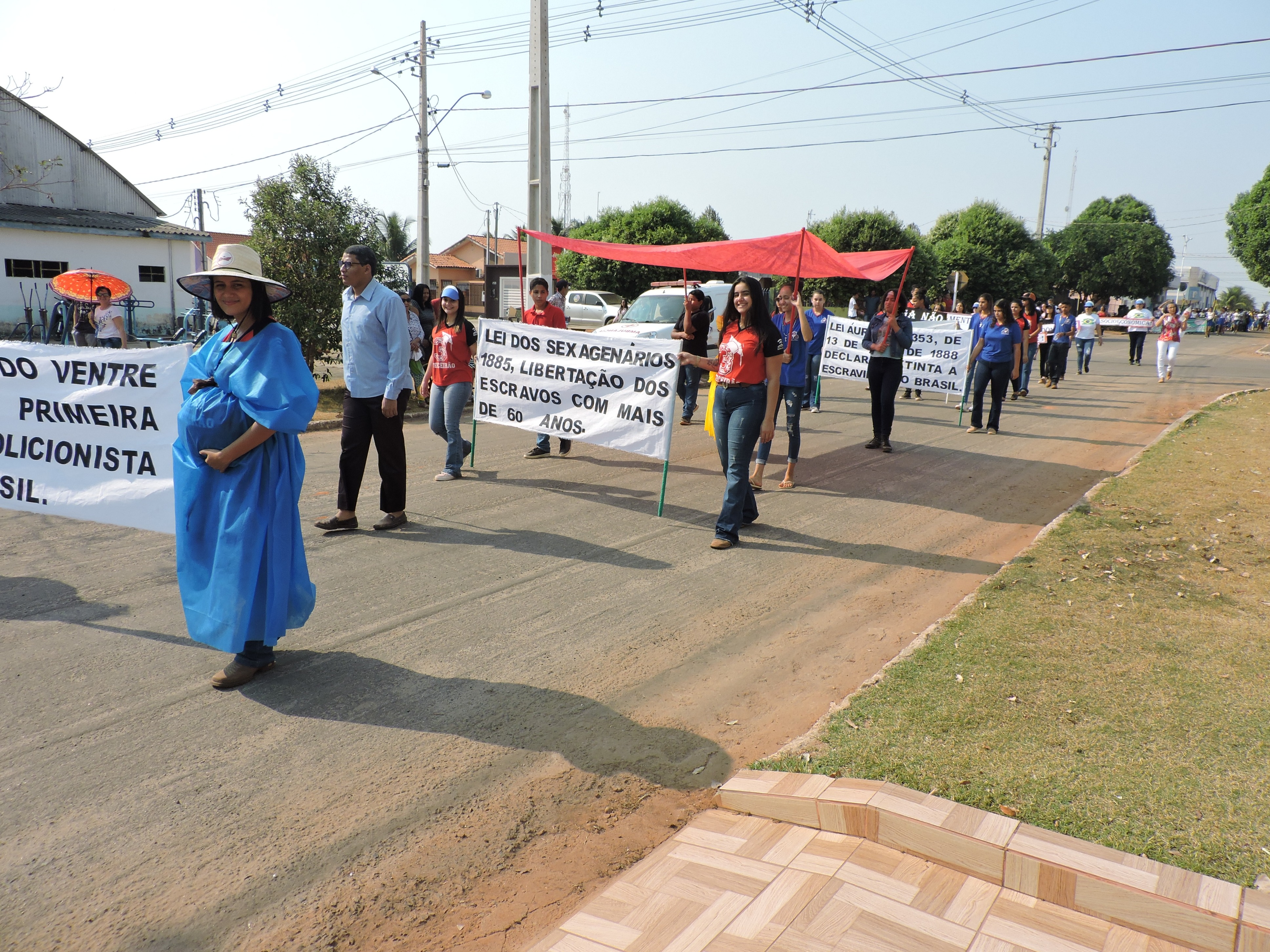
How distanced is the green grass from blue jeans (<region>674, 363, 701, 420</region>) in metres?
6.80

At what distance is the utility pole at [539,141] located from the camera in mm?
18016

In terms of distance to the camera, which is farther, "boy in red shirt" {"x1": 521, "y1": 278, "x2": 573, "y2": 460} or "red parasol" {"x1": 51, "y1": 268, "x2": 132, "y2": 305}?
"red parasol" {"x1": 51, "y1": 268, "x2": 132, "y2": 305}

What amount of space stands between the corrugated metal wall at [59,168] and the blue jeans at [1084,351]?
103 ft

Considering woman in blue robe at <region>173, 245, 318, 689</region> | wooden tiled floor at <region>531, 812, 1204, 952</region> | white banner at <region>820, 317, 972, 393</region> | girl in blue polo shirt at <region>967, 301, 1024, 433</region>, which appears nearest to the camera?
wooden tiled floor at <region>531, 812, 1204, 952</region>

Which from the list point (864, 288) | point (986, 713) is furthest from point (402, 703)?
point (864, 288)

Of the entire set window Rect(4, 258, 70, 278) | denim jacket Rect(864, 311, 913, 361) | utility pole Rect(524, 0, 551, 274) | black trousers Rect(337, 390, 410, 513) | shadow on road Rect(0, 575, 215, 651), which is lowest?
shadow on road Rect(0, 575, 215, 651)

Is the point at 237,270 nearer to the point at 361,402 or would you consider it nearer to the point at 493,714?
the point at 493,714

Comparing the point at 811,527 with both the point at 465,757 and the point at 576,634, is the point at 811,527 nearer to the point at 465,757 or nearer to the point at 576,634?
the point at 576,634

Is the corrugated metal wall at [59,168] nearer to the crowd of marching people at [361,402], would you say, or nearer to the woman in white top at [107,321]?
the woman in white top at [107,321]

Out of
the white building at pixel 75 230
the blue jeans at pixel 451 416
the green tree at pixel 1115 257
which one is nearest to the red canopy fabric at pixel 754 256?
the blue jeans at pixel 451 416

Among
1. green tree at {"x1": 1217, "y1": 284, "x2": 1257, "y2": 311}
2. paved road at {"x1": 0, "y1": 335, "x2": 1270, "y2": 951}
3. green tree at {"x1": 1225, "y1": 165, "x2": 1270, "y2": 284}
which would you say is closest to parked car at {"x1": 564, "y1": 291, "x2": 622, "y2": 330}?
paved road at {"x1": 0, "y1": 335, "x2": 1270, "y2": 951}

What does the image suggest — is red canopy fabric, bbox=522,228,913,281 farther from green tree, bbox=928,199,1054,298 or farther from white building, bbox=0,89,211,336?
green tree, bbox=928,199,1054,298

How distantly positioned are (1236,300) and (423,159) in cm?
15125

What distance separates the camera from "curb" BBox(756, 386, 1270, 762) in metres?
3.79
